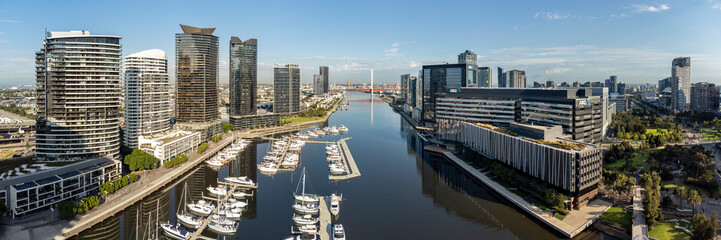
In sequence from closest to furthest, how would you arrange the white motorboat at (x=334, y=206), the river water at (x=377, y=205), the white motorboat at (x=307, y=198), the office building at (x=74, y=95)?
the river water at (x=377, y=205), the white motorboat at (x=334, y=206), the white motorboat at (x=307, y=198), the office building at (x=74, y=95)

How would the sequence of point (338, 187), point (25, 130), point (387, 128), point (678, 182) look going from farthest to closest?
point (387, 128)
point (25, 130)
point (338, 187)
point (678, 182)

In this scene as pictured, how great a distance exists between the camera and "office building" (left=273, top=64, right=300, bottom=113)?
318ft

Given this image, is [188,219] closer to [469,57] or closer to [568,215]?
[568,215]

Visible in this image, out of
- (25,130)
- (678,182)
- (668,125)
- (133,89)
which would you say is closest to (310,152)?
(133,89)

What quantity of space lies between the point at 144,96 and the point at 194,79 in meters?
13.3

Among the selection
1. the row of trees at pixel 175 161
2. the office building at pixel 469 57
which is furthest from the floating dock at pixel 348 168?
the office building at pixel 469 57

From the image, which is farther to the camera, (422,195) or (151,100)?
(151,100)

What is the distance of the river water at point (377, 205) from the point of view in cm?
2686

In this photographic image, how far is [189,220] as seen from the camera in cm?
2852

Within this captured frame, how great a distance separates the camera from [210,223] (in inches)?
1104

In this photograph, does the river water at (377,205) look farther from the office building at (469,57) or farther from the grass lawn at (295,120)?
the office building at (469,57)

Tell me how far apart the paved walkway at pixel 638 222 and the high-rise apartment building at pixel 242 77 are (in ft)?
226

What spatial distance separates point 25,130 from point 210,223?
191 ft

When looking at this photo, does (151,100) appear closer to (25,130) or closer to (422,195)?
(25,130)
